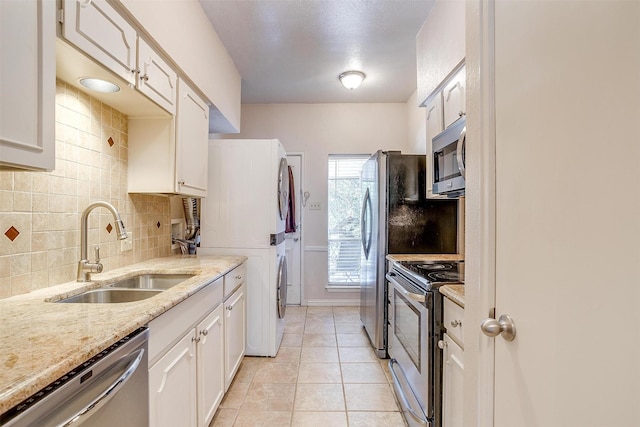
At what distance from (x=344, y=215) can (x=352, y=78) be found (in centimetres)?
169

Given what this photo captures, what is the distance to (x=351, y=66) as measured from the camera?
9.64ft

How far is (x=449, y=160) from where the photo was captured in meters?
1.69

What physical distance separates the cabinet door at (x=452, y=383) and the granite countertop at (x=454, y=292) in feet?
0.63

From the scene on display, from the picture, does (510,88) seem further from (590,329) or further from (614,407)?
(614,407)

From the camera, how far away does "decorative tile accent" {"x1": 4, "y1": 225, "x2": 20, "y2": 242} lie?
1.16 meters

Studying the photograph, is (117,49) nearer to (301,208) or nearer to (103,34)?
(103,34)

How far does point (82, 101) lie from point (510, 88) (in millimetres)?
1851

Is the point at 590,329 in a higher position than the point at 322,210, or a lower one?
lower

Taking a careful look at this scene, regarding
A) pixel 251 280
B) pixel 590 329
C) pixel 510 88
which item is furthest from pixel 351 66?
pixel 590 329

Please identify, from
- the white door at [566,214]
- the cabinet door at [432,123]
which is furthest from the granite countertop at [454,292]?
the cabinet door at [432,123]

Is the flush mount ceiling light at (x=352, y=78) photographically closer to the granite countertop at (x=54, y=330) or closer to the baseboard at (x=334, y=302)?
the granite countertop at (x=54, y=330)

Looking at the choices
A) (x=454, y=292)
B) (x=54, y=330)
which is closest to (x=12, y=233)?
(x=54, y=330)

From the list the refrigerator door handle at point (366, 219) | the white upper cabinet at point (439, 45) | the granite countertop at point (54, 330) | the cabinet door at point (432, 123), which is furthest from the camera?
the refrigerator door handle at point (366, 219)

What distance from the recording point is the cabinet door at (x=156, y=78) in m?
1.48
